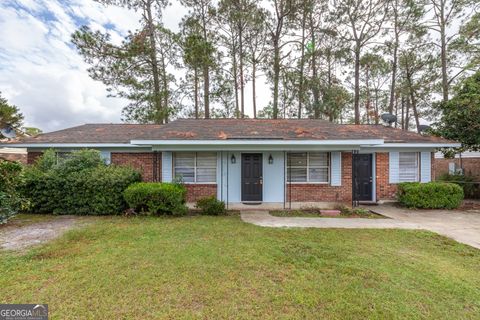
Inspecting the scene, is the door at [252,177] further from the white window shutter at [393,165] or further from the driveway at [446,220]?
the white window shutter at [393,165]

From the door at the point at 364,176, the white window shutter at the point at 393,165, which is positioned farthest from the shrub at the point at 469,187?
the door at the point at 364,176

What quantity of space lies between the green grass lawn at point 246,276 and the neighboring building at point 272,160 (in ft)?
12.1

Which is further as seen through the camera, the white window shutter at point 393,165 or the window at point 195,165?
the white window shutter at point 393,165

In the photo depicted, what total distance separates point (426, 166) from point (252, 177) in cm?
783

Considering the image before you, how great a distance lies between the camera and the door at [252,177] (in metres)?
9.38

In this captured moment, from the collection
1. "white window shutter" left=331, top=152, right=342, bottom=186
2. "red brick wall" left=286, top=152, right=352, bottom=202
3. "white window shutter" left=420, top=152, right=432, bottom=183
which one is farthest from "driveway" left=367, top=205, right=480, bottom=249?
"white window shutter" left=420, top=152, right=432, bottom=183

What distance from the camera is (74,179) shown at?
7.69 metres

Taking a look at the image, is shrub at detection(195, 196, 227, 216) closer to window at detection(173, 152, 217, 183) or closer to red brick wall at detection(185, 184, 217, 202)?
red brick wall at detection(185, 184, 217, 202)

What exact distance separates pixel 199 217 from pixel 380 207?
7.37m

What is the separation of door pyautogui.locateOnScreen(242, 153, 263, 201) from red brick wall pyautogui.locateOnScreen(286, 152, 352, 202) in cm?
130

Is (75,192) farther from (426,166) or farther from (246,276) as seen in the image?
(426,166)

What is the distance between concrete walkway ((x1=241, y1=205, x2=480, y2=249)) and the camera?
6151 millimetres

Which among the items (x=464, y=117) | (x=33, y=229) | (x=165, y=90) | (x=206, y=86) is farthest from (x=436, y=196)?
(x=165, y=90)

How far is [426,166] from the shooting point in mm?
9961
